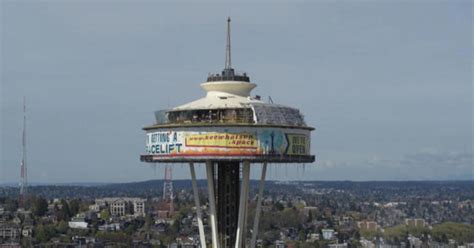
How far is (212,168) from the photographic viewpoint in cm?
6594

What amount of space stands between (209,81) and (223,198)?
22.8ft

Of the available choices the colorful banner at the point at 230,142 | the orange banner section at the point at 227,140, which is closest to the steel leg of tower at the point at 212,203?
the colorful banner at the point at 230,142

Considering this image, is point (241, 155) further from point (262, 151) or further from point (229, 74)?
point (229, 74)

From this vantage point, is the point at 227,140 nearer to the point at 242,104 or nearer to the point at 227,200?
the point at 242,104

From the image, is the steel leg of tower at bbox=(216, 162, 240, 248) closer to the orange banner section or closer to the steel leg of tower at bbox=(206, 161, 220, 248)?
the steel leg of tower at bbox=(206, 161, 220, 248)

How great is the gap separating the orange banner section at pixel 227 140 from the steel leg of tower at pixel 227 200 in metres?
3.71

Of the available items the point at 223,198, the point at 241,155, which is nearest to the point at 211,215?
the point at 223,198

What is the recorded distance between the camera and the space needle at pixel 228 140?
62.2 meters

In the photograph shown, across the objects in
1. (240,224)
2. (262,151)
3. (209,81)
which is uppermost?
(209,81)

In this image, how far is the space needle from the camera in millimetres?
62250

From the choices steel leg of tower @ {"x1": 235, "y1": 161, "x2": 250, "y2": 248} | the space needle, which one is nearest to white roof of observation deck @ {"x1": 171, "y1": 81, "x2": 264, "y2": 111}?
the space needle

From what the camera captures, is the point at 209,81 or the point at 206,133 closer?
the point at 206,133

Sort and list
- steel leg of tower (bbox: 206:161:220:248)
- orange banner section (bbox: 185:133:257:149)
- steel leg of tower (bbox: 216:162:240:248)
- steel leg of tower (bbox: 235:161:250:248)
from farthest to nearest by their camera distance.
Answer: steel leg of tower (bbox: 216:162:240:248) < steel leg of tower (bbox: 206:161:220:248) < steel leg of tower (bbox: 235:161:250:248) < orange banner section (bbox: 185:133:257:149)

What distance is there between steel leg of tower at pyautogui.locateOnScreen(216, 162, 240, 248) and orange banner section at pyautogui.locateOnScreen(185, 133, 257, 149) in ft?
12.2
